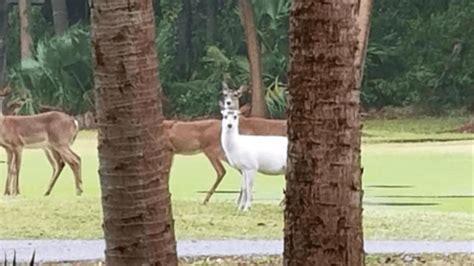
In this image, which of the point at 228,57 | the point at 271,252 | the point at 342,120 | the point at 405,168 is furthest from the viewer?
the point at 228,57

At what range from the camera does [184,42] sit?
1266cm

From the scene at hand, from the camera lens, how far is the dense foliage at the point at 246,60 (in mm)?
12109

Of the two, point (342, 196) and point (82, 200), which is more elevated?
point (342, 196)

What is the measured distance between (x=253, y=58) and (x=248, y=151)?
210 centimetres

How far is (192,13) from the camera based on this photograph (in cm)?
1323

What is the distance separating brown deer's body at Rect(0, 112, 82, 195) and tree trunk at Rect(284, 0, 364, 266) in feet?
25.8

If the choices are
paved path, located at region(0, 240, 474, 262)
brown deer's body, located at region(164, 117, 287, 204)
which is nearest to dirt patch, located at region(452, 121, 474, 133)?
brown deer's body, located at region(164, 117, 287, 204)

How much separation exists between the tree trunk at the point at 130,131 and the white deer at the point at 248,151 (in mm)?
6267

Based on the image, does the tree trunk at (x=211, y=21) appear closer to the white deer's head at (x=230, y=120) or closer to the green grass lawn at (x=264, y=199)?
the green grass lawn at (x=264, y=199)

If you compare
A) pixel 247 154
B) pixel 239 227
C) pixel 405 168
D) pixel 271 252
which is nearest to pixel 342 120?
pixel 271 252

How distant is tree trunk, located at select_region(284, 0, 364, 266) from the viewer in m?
3.33

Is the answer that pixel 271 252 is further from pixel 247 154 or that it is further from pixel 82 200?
pixel 82 200

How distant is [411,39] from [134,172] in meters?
9.64

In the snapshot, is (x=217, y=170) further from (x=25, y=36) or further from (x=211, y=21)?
(x=25, y=36)
